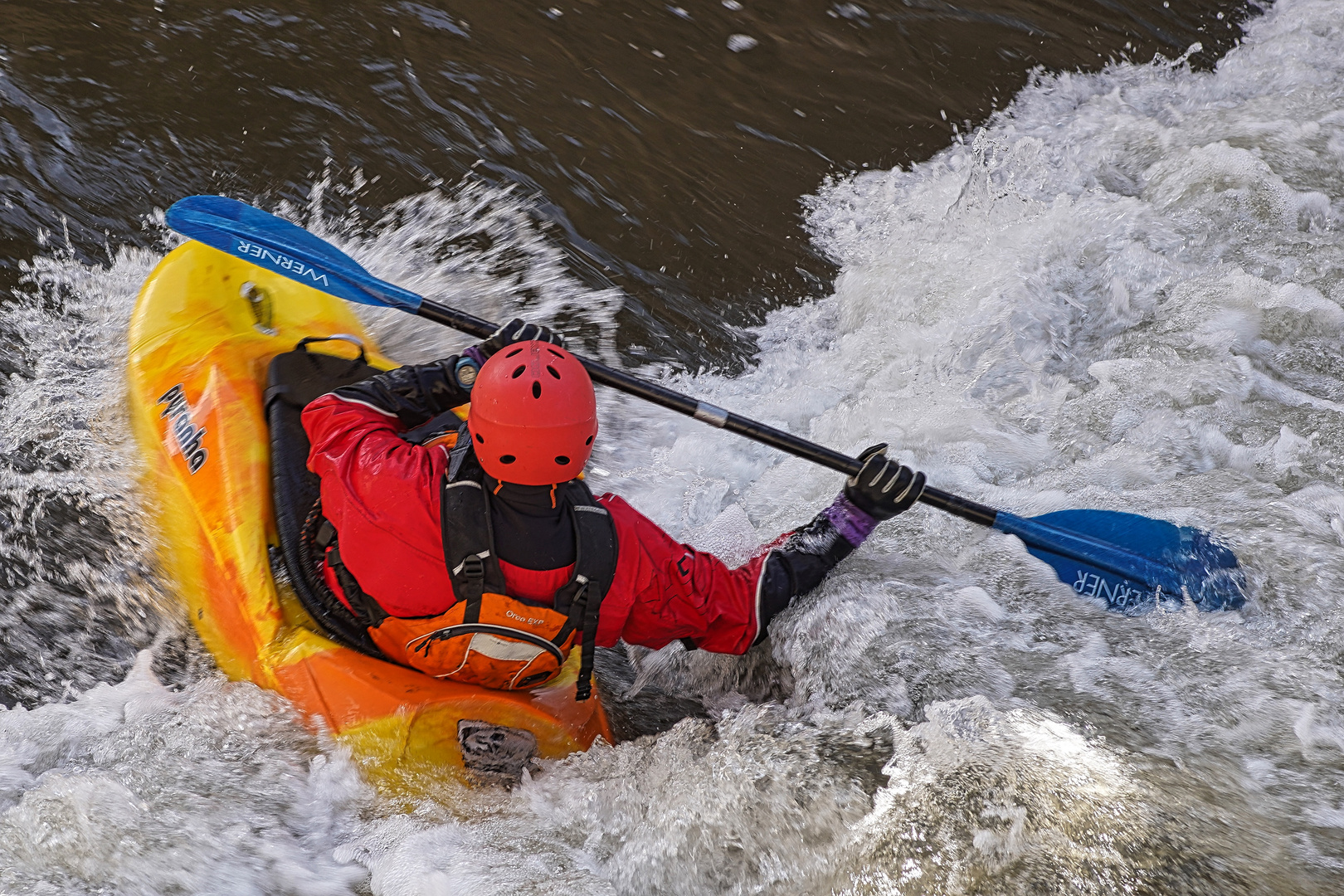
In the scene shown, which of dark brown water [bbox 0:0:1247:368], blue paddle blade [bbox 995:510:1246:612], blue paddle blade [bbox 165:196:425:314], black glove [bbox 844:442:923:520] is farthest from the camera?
A: dark brown water [bbox 0:0:1247:368]

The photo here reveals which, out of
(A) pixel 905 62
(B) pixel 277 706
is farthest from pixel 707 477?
(A) pixel 905 62

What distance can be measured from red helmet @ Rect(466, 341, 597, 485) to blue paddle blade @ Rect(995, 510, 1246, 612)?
1.47m

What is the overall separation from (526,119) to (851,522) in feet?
10.9

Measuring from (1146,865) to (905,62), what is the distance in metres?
5.51

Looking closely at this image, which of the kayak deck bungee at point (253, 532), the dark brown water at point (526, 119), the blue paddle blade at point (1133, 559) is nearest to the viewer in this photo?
the kayak deck bungee at point (253, 532)

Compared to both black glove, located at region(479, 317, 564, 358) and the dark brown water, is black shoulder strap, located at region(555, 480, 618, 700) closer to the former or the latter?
black glove, located at region(479, 317, 564, 358)

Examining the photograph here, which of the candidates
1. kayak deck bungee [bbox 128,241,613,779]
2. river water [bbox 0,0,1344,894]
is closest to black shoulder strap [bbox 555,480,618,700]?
kayak deck bungee [bbox 128,241,613,779]

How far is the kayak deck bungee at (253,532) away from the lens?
2416 millimetres

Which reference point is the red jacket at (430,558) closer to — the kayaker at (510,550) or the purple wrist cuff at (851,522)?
the kayaker at (510,550)

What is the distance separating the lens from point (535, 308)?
4363 mm

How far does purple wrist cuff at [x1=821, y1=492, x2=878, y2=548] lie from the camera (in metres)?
2.79

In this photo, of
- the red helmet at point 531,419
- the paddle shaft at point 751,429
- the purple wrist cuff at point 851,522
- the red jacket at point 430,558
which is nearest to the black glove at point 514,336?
the paddle shaft at point 751,429

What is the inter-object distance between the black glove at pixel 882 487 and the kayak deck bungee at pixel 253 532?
92cm

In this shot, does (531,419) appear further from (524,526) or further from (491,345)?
(491,345)
